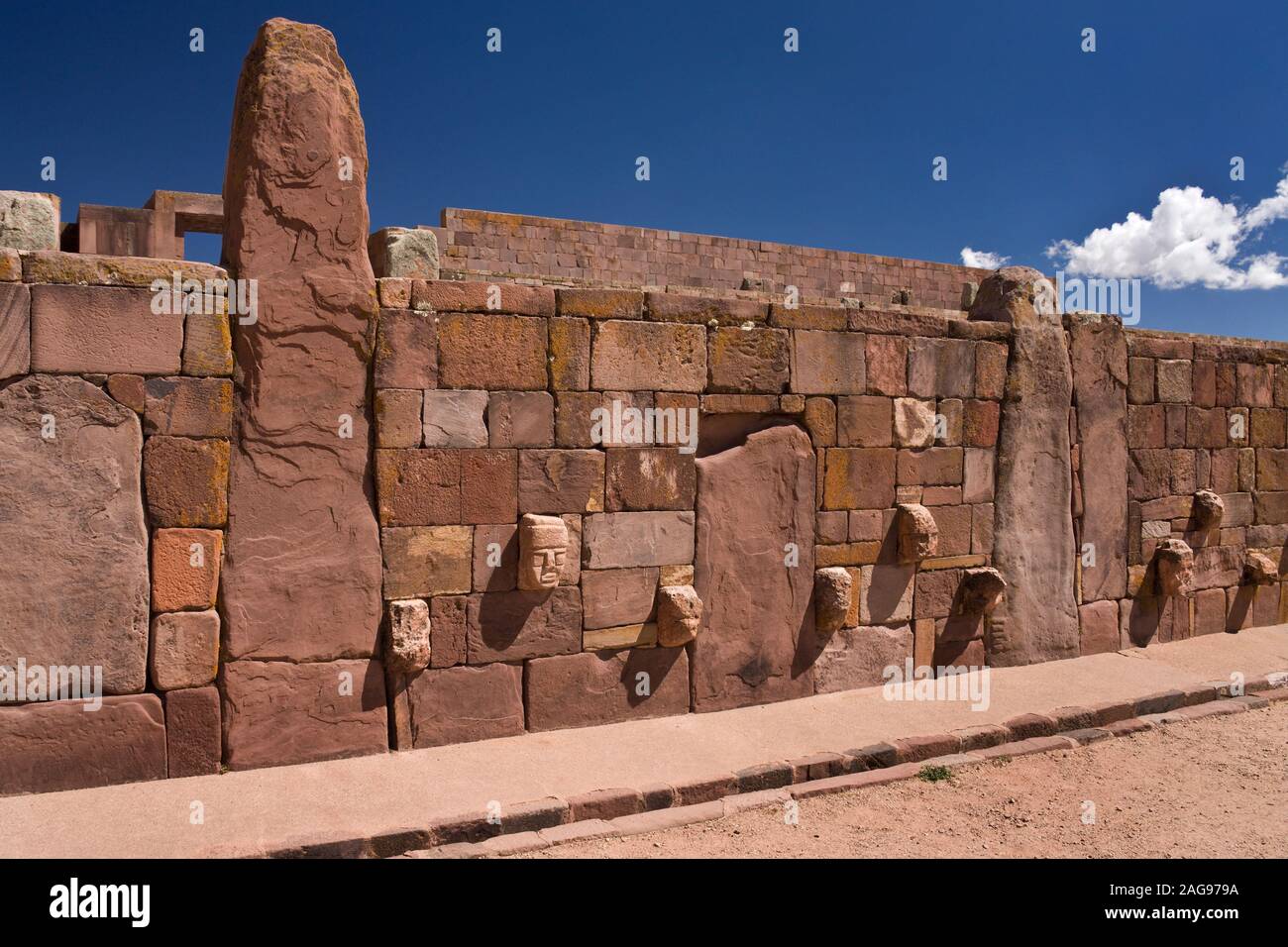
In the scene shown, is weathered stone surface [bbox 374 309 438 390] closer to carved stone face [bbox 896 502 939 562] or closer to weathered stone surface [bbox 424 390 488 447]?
weathered stone surface [bbox 424 390 488 447]

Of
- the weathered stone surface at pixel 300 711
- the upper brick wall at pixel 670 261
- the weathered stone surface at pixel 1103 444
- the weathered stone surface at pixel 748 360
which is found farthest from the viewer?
the upper brick wall at pixel 670 261

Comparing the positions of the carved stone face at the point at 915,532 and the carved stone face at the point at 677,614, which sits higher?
the carved stone face at the point at 915,532

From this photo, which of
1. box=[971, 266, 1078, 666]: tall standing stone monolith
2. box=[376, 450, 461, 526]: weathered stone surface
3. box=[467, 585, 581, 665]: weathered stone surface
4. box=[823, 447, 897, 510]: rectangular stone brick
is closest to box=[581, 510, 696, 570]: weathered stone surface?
box=[467, 585, 581, 665]: weathered stone surface

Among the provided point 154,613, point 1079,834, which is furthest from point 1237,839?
point 154,613

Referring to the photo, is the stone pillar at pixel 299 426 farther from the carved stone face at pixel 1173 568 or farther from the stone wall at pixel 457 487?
the carved stone face at pixel 1173 568

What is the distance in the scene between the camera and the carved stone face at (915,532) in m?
7.12

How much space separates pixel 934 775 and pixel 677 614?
1.90 metres

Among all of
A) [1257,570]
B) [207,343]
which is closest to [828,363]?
[207,343]

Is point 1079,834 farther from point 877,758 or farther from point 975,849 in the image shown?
point 877,758

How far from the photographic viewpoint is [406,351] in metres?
5.53

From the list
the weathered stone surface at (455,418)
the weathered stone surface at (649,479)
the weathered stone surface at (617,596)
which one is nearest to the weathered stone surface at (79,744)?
the weathered stone surface at (455,418)

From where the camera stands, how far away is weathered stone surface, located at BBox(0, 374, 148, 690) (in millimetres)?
4730

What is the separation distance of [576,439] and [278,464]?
6.01 feet

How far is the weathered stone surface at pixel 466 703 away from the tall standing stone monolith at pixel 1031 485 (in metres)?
4.19
